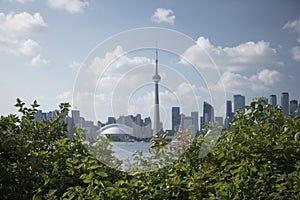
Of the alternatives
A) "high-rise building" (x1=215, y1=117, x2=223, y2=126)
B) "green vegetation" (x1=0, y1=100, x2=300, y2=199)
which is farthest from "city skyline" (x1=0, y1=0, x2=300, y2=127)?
"green vegetation" (x1=0, y1=100, x2=300, y2=199)

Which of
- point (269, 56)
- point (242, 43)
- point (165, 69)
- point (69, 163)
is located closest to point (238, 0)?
point (242, 43)

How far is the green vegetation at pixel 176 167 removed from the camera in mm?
1060

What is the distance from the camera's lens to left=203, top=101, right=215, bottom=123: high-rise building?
1.26 m

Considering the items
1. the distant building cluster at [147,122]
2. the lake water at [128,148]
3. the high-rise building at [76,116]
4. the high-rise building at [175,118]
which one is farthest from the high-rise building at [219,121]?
the high-rise building at [76,116]

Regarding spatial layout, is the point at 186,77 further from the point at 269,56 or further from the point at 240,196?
the point at 269,56

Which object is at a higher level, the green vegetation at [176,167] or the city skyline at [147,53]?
the city skyline at [147,53]

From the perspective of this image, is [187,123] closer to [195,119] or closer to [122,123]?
[195,119]

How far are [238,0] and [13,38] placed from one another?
2.10 m

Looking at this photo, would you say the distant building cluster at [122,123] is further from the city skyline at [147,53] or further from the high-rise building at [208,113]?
the high-rise building at [208,113]

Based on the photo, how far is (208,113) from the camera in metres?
1.28

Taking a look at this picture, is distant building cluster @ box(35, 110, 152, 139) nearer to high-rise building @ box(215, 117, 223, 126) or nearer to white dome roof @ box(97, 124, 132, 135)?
white dome roof @ box(97, 124, 132, 135)

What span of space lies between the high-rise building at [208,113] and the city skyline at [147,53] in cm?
→ 2

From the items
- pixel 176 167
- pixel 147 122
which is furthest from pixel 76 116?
pixel 176 167

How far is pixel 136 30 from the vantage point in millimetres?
1306
